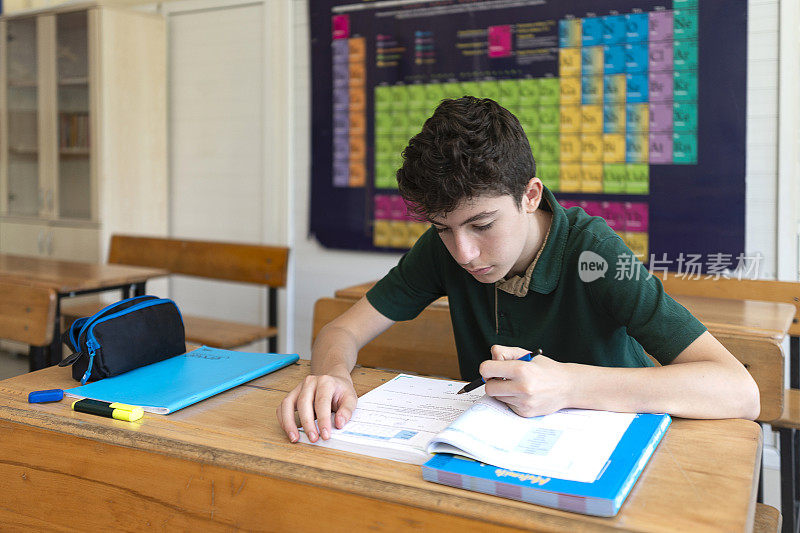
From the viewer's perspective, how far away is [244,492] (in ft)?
2.90

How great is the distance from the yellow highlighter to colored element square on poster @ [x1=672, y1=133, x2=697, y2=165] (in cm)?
238

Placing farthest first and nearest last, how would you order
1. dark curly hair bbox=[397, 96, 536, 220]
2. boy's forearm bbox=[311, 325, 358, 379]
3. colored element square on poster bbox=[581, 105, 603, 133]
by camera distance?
colored element square on poster bbox=[581, 105, 603, 133], boy's forearm bbox=[311, 325, 358, 379], dark curly hair bbox=[397, 96, 536, 220]

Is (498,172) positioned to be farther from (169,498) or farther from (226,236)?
(226,236)

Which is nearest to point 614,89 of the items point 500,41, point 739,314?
point 500,41

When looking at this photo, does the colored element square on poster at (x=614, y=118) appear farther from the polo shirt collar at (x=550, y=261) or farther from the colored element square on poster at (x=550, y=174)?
the polo shirt collar at (x=550, y=261)

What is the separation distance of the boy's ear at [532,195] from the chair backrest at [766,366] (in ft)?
2.36

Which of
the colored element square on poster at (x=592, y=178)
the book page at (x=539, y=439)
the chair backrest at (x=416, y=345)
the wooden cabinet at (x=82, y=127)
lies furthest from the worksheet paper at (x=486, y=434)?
the wooden cabinet at (x=82, y=127)

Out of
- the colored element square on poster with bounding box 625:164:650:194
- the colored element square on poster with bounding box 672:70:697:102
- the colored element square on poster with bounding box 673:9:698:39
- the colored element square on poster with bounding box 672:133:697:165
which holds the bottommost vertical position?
the colored element square on poster with bounding box 625:164:650:194

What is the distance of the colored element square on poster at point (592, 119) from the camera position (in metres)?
2.96

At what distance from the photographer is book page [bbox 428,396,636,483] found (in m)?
0.80

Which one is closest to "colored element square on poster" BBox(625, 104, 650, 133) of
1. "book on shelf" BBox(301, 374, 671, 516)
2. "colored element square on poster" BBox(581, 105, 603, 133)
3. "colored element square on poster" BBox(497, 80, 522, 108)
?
"colored element square on poster" BBox(581, 105, 603, 133)

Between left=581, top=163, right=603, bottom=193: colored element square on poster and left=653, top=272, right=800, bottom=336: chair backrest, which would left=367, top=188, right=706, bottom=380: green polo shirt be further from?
left=581, top=163, right=603, bottom=193: colored element square on poster

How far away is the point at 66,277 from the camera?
2.84 m

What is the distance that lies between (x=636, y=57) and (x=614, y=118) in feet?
0.80
